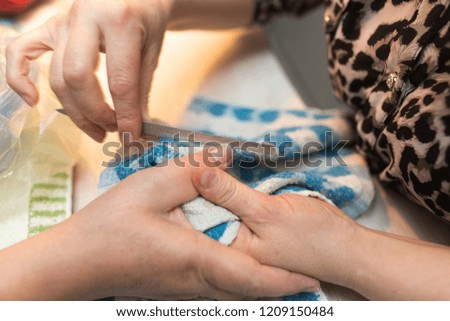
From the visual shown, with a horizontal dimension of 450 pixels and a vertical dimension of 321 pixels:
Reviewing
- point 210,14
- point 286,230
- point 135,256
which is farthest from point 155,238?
point 210,14

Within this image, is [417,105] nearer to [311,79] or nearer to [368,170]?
[368,170]

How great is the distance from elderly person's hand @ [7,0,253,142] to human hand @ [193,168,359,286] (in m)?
0.13

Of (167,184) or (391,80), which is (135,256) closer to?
(167,184)

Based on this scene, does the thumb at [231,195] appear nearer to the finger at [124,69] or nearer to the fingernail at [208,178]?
the fingernail at [208,178]

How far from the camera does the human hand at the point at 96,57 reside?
0.47 m

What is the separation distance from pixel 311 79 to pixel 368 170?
7.9 inches

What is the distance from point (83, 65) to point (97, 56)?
0.02 metres

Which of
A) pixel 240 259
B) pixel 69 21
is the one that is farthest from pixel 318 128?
pixel 69 21

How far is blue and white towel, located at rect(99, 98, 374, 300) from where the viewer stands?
462mm

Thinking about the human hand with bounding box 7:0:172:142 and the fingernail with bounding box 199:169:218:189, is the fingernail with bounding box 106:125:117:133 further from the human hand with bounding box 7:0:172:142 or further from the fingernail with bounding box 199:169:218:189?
the fingernail with bounding box 199:169:218:189

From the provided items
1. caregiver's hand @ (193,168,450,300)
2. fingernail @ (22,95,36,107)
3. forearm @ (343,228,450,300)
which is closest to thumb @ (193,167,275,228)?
caregiver's hand @ (193,168,450,300)

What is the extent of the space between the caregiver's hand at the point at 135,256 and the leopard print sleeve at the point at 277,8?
33 centimetres

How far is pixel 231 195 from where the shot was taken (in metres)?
0.45
